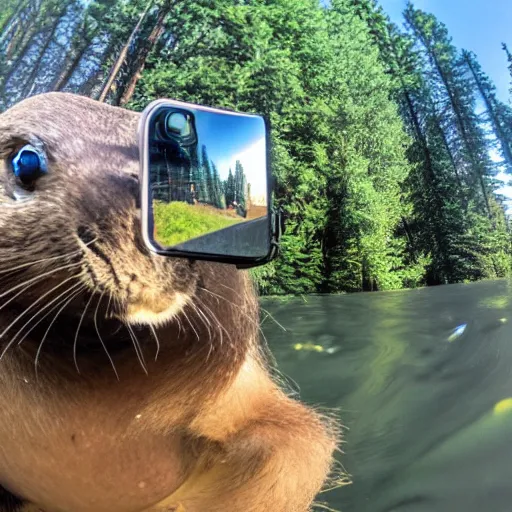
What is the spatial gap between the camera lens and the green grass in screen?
0.06 m

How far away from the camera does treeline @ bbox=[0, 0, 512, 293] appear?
0.94 m

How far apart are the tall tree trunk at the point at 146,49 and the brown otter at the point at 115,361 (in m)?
0.26

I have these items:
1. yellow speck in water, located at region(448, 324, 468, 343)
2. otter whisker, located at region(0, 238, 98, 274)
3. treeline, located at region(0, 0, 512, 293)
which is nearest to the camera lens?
otter whisker, located at region(0, 238, 98, 274)

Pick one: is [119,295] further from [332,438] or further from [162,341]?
[332,438]

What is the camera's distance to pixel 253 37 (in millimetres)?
965

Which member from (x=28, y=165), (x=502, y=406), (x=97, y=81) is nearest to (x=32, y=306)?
(x=28, y=165)

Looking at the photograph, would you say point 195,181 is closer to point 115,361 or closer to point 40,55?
point 115,361

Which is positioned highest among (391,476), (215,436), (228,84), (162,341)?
(228,84)

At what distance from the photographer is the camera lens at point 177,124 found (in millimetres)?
489

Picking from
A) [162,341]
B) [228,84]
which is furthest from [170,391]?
[228,84]

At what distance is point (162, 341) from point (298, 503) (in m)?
0.44

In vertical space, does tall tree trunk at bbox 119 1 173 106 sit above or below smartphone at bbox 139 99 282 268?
above

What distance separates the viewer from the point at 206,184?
1.73 ft

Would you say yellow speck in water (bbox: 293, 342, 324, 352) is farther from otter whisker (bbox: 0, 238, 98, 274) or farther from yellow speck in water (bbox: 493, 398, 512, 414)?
otter whisker (bbox: 0, 238, 98, 274)
